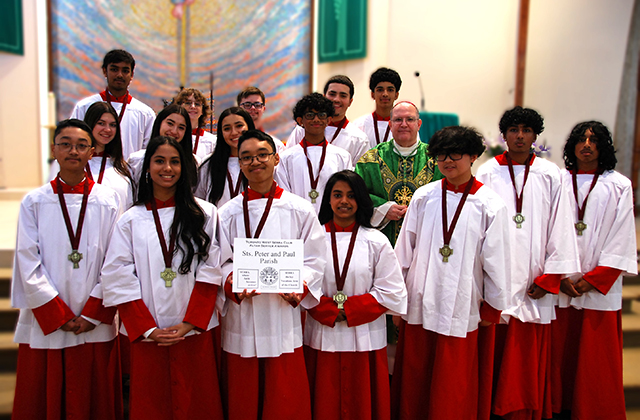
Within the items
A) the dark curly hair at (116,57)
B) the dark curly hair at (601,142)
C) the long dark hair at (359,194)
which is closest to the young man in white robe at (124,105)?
the dark curly hair at (116,57)

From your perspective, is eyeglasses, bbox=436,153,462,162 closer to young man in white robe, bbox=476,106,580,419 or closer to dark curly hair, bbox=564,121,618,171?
young man in white robe, bbox=476,106,580,419

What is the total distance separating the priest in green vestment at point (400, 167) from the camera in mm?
3795

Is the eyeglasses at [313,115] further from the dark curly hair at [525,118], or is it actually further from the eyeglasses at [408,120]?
the dark curly hair at [525,118]

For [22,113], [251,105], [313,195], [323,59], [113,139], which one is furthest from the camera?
[323,59]

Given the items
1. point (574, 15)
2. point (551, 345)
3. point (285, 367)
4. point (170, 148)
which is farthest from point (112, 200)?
point (574, 15)

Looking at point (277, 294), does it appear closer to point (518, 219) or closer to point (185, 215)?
point (185, 215)

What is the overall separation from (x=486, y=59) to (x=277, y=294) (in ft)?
26.4

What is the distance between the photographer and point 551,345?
390cm

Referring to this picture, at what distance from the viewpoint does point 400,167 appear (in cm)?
386

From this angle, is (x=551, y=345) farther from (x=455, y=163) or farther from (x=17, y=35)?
(x=17, y=35)

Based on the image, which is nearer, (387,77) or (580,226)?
(580,226)

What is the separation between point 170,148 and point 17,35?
7.92m

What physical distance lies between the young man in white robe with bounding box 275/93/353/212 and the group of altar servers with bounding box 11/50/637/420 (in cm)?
64

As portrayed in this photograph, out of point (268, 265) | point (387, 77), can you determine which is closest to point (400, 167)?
point (387, 77)
